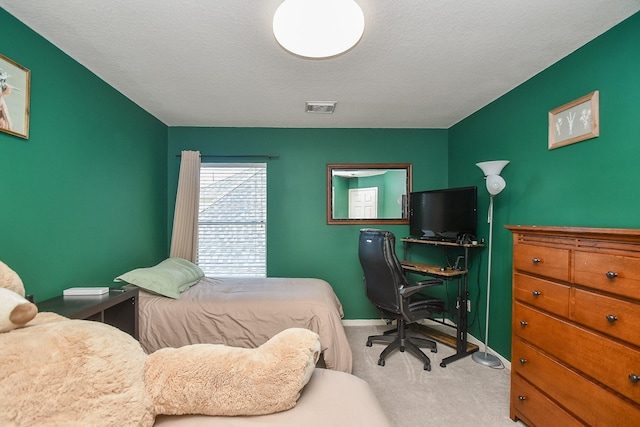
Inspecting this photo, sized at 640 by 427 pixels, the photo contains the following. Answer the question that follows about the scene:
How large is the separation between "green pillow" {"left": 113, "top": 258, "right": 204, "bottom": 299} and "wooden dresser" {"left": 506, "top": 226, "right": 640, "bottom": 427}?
2.63 metres

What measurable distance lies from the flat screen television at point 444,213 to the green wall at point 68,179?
3.19 metres

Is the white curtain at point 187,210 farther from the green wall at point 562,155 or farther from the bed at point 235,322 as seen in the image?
the green wall at point 562,155

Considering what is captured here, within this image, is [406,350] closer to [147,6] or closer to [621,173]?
[621,173]

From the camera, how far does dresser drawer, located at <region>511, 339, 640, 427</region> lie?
4.17 ft

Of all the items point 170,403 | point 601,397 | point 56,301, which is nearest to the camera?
point 170,403

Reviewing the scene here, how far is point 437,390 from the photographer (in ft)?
7.45

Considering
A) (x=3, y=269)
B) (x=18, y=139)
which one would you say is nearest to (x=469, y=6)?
(x=3, y=269)

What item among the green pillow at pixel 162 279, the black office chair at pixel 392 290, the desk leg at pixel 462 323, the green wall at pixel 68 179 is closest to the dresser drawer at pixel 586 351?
the black office chair at pixel 392 290

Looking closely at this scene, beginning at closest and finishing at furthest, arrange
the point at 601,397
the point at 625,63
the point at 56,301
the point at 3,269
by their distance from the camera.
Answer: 1. the point at 3,269
2. the point at 601,397
3. the point at 625,63
4. the point at 56,301

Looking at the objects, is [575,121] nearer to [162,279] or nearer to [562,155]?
[562,155]

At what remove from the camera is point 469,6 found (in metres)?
1.54

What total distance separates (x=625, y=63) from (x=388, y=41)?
141 cm

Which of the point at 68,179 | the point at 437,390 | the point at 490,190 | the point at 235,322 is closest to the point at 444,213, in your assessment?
the point at 490,190

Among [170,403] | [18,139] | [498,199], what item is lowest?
[170,403]
